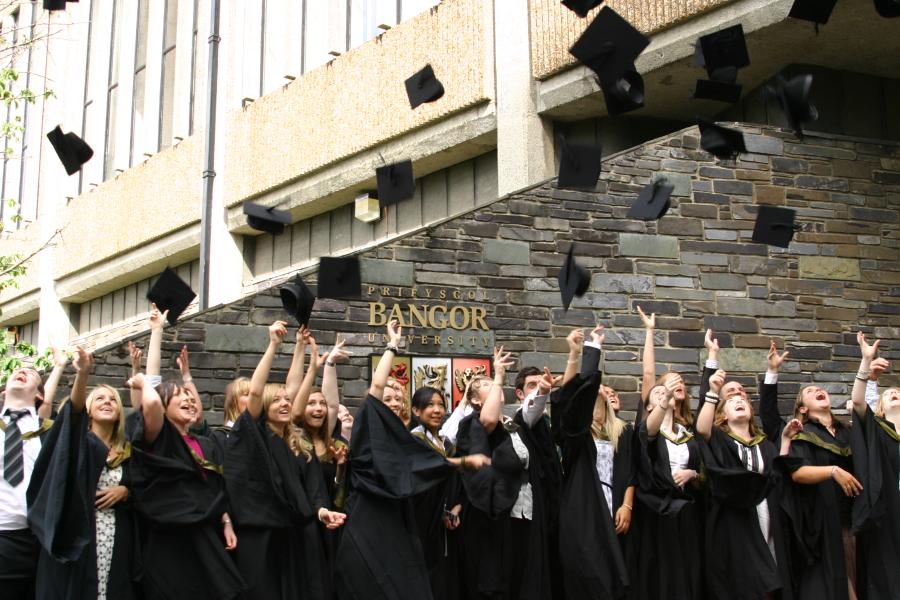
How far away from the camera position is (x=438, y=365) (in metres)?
9.98

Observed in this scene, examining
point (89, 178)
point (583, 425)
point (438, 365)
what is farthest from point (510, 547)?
point (89, 178)

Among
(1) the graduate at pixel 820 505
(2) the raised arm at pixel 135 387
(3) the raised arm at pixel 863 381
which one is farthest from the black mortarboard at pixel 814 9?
(2) the raised arm at pixel 135 387

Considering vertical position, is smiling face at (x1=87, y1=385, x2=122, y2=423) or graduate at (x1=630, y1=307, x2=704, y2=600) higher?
smiling face at (x1=87, y1=385, x2=122, y2=423)

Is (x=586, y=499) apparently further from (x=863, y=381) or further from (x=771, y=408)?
(x=863, y=381)

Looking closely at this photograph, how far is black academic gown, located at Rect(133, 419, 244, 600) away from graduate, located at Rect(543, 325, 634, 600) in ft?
7.00

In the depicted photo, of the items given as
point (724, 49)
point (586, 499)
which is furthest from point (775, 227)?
point (586, 499)

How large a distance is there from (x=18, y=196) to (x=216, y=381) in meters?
16.3

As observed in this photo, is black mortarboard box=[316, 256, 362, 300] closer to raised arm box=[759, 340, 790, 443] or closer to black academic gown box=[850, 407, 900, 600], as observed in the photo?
raised arm box=[759, 340, 790, 443]

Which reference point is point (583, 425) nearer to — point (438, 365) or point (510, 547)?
point (510, 547)

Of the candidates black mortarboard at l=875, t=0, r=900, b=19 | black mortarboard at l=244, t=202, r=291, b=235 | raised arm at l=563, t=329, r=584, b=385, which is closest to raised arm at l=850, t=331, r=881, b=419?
raised arm at l=563, t=329, r=584, b=385

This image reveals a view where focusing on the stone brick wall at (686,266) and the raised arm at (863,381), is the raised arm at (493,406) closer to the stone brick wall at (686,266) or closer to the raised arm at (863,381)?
the raised arm at (863,381)

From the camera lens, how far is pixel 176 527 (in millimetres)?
5957

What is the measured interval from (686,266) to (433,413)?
485 centimetres

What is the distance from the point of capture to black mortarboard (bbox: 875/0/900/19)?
345 inches
